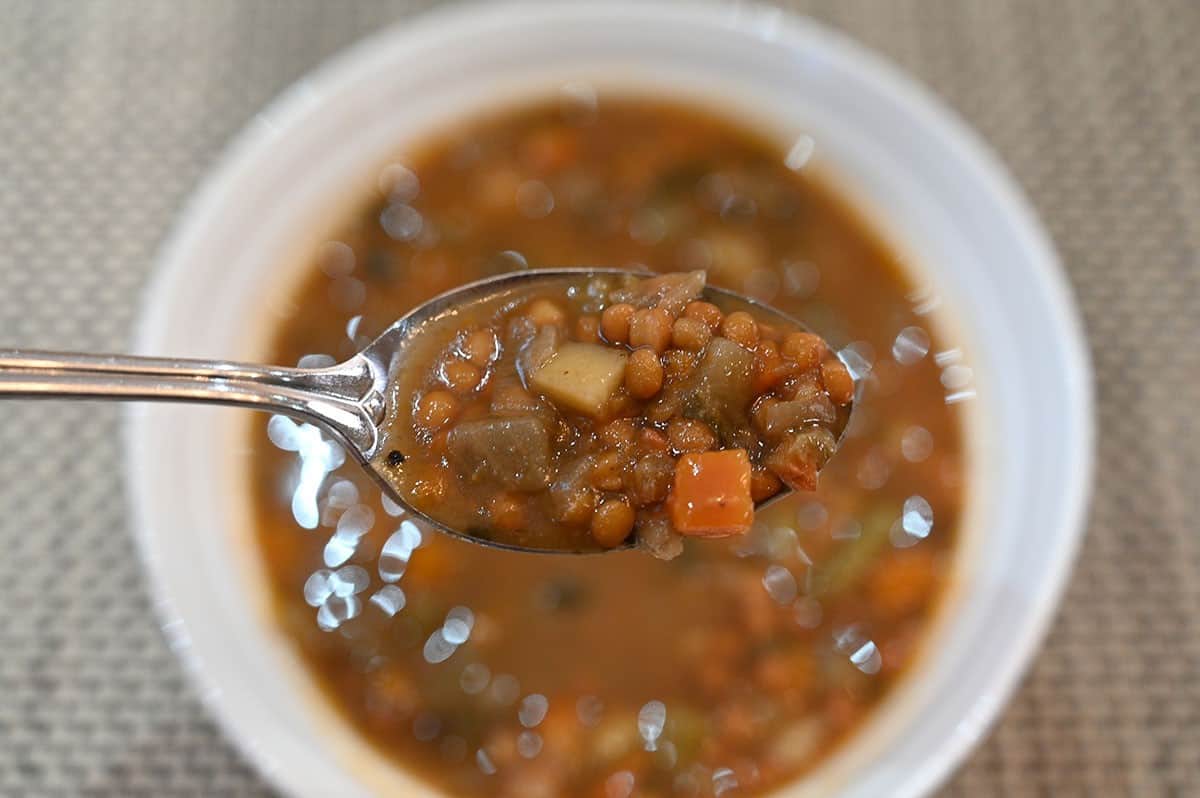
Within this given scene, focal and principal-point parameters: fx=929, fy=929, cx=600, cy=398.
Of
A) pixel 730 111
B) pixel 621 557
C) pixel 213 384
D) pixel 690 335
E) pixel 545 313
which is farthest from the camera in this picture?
pixel 730 111

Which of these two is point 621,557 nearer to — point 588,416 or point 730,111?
point 588,416

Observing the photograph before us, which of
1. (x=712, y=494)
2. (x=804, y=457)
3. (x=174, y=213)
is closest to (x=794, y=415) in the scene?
(x=804, y=457)

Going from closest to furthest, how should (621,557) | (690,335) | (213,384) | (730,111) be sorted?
(213,384) < (690,335) < (621,557) < (730,111)

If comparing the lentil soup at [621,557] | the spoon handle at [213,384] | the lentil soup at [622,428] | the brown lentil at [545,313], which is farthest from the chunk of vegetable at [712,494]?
the lentil soup at [621,557]

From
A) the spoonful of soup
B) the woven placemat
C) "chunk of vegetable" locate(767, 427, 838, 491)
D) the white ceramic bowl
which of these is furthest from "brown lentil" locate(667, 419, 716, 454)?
the woven placemat

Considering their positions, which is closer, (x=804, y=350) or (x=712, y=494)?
(x=712, y=494)

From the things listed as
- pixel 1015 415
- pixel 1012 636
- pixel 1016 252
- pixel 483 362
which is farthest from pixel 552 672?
pixel 1016 252

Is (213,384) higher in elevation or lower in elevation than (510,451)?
higher
